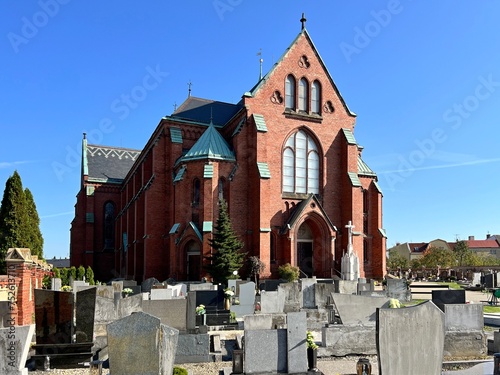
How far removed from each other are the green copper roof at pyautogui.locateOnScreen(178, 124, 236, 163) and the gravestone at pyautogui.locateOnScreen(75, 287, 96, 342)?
20528mm

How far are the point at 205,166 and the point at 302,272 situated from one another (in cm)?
1061

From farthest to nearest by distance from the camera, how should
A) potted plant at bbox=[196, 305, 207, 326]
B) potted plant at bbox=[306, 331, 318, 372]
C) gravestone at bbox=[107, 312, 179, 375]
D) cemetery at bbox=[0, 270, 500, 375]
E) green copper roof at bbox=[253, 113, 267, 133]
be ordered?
green copper roof at bbox=[253, 113, 267, 133], potted plant at bbox=[196, 305, 207, 326], potted plant at bbox=[306, 331, 318, 372], gravestone at bbox=[107, 312, 179, 375], cemetery at bbox=[0, 270, 500, 375]

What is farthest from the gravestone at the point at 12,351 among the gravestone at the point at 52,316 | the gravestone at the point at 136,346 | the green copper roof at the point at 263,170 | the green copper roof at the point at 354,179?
the green copper roof at the point at 354,179

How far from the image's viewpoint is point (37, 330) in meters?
9.55

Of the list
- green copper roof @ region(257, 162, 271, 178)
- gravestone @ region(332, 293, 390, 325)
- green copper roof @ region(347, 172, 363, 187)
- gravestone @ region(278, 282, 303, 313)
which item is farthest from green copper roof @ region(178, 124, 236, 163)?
gravestone @ region(332, 293, 390, 325)

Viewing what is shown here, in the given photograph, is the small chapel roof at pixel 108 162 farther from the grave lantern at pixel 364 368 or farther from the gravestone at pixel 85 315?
the grave lantern at pixel 364 368

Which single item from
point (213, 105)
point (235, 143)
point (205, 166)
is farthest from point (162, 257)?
point (213, 105)

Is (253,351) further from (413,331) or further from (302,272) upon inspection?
(302,272)

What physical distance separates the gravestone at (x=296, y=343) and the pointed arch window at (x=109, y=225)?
43.1 metres

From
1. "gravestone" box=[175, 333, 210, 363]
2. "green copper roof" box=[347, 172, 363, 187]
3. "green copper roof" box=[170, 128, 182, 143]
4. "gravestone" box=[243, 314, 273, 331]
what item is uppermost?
"green copper roof" box=[170, 128, 182, 143]

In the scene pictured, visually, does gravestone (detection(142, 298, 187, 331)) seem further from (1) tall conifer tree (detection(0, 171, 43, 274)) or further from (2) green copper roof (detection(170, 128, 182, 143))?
(2) green copper roof (detection(170, 128, 182, 143))

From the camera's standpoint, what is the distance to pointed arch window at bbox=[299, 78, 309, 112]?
32719 millimetres

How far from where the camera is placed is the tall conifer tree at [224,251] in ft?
89.4

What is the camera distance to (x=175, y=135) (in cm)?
3319
